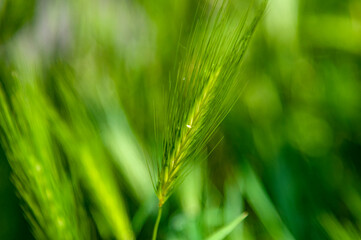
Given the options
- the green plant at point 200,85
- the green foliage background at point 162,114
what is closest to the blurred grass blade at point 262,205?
the green foliage background at point 162,114

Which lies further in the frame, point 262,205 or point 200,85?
point 262,205

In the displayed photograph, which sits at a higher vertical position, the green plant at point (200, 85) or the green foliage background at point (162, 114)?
the green plant at point (200, 85)

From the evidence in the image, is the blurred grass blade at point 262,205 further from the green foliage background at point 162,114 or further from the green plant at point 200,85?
the green plant at point 200,85

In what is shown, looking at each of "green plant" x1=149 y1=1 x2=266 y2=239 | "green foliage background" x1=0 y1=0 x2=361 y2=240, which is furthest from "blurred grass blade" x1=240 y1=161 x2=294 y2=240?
"green plant" x1=149 y1=1 x2=266 y2=239

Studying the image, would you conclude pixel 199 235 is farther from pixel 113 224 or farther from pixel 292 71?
pixel 292 71

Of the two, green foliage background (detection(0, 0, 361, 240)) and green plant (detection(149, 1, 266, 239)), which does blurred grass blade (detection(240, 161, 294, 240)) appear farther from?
green plant (detection(149, 1, 266, 239))

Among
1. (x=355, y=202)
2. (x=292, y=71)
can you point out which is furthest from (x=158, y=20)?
(x=355, y=202)

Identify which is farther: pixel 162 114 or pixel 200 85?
pixel 162 114

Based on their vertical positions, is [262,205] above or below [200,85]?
below
